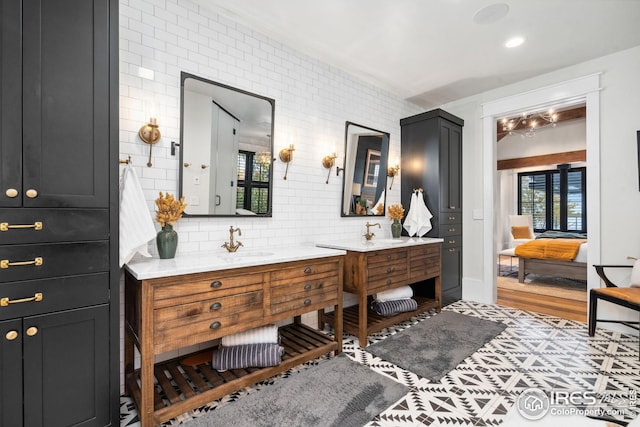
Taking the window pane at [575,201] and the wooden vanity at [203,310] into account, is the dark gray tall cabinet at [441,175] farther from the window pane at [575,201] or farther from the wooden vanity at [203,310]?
the window pane at [575,201]

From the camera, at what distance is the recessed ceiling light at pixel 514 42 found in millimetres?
2967

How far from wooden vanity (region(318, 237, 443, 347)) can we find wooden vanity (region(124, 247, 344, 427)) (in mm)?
368

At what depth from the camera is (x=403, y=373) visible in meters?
2.35

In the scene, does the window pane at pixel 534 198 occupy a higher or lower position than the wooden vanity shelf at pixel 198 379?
higher

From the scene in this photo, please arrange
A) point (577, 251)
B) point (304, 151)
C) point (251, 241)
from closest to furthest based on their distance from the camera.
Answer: point (251, 241)
point (304, 151)
point (577, 251)

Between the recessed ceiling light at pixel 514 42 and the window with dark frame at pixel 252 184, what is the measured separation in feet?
8.96

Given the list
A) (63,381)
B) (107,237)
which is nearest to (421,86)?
(107,237)

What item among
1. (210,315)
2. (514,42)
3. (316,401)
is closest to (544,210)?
(514,42)

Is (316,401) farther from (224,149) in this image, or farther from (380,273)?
(224,149)

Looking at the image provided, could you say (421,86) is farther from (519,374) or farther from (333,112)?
(519,374)

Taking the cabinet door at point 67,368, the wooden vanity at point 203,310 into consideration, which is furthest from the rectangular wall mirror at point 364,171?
the cabinet door at point 67,368

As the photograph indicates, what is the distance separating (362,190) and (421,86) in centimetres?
→ 171

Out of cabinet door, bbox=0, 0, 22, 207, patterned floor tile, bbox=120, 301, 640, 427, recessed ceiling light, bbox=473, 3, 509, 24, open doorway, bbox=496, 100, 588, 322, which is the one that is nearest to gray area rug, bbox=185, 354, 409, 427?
patterned floor tile, bbox=120, 301, 640, 427

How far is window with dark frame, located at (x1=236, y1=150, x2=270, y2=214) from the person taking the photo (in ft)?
8.79
